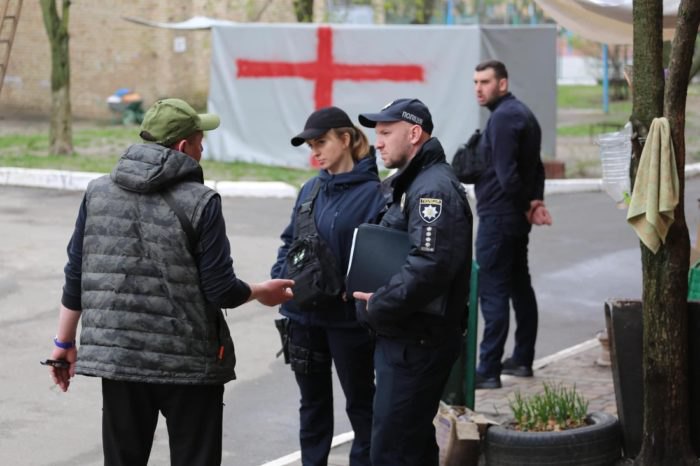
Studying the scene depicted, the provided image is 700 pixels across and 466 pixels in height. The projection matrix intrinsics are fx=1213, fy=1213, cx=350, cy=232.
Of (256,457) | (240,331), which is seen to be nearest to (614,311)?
(256,457)

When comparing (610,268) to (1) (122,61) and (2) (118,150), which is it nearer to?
(2) (118,150)

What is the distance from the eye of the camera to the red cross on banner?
18.8 m

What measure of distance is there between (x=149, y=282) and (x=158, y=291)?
0.15ft

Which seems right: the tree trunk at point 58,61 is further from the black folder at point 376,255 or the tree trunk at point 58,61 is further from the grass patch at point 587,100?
the grass patch at point 587,100

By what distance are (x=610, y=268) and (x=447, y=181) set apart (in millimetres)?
7756

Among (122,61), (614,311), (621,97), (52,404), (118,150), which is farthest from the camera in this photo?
(621,97)

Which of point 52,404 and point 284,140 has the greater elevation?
point 284,140

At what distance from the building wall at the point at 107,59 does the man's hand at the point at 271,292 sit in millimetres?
24499

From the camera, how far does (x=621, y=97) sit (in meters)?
38.1

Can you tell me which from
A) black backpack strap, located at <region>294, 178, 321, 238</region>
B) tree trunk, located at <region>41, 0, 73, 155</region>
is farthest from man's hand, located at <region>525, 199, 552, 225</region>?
tree trunk, located at <region>41, 0, 73, 155</region>

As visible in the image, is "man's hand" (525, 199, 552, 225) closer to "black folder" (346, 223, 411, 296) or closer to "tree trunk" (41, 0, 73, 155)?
"black folder" (346, 223, 411, 296)

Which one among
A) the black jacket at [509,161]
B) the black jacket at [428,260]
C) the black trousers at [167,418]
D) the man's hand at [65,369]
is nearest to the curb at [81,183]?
the black jacket at [509,161]

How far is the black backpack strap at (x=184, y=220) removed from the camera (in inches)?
173

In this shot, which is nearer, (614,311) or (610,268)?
(614,311)
